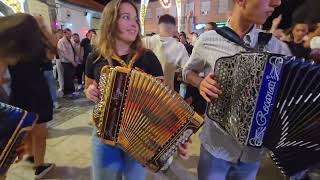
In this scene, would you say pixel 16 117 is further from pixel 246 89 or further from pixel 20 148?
pixel 246 89

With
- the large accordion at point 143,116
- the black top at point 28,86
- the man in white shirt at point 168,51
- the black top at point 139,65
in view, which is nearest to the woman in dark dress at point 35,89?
Answer: the black top at point 28,86

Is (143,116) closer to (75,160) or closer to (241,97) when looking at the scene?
(241,97)

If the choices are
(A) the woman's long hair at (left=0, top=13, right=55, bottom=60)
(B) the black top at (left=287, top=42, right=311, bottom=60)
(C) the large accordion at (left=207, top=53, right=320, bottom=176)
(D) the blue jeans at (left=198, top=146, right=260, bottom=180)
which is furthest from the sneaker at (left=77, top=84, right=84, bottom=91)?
(C) the large accordion at (left=207, top=53, right=320, bottom=176)

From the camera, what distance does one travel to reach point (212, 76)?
1.28 m

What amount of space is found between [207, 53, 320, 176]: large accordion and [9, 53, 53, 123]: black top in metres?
1.93

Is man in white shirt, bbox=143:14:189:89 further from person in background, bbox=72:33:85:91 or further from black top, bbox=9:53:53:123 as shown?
person in background, bbox=72:33:85:91

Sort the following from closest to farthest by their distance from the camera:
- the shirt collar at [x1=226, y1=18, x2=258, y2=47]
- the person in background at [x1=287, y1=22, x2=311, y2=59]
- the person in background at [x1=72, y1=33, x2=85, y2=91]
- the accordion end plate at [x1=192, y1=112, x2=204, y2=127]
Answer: the accordion end plate at [x1=192, y1=112, x2=204, y2=127] → the shirt collar at [x1=226, y1=18, x2=258, y2=47] → the person in background at [x1=287, y1=22, x2=311, y2=59] → the person in background at [x1=72, y1=33, x2=85, y2=91]

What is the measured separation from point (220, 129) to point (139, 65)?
1.73ft

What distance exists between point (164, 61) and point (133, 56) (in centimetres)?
169

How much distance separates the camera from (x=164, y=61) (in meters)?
3.25

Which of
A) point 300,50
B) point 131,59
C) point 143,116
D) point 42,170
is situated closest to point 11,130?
point 143,116

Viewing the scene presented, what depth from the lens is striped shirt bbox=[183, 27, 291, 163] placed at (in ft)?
4.52

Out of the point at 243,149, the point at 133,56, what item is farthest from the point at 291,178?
the point at 133,56

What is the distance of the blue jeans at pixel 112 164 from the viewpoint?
5.01 feet
